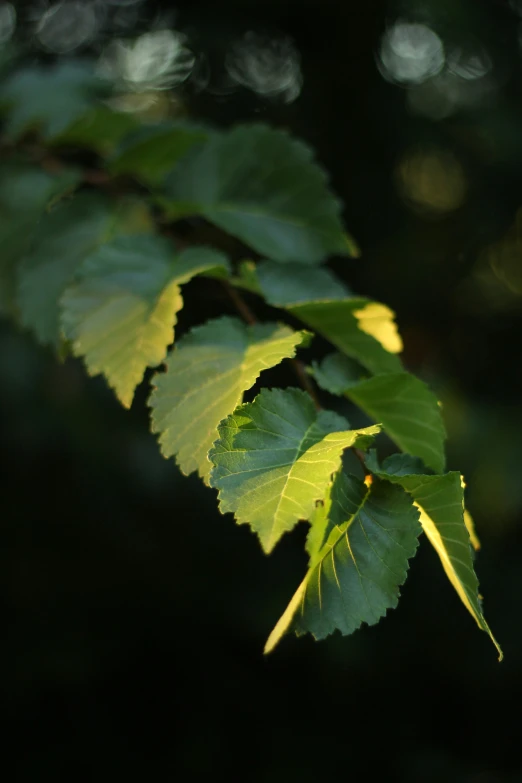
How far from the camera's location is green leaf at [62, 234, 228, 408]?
497 millimetres

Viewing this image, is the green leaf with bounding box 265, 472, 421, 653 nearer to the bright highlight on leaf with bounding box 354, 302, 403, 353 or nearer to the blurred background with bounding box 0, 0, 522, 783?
the bright highlight on leaf with bounding box 354, 302, 403, 353

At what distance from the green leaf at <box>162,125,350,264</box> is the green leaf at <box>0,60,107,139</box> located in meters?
0.18

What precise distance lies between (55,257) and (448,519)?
43cm

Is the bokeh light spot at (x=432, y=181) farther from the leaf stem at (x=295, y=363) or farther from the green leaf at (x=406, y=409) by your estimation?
the green leaf at (x=406, y=409)

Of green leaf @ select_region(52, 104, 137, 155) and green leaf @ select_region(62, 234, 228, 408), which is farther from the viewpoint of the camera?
green leaf @ select_region(52, 104, 137, 155)

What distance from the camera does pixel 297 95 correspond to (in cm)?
203

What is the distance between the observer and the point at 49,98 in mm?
916

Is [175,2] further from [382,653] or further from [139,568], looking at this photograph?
[382,653]

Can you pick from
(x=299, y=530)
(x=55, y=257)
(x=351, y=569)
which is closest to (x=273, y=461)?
(x=351, y=569)

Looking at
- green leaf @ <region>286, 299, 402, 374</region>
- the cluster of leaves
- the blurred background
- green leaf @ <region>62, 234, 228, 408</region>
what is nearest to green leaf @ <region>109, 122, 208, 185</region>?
the cluster of leaves

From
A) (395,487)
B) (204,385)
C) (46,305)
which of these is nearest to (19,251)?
(46,305)

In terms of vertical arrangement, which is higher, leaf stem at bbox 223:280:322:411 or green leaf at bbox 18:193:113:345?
leaf stem at bbox 223:280:322:411

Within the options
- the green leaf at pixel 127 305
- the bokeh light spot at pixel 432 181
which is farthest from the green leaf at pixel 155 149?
the bokeh light spot at pixel 432 181

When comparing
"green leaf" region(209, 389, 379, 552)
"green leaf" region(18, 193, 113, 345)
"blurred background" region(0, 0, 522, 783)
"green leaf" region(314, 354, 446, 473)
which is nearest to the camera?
"green leaf" region(209, 389, 379, 552)
